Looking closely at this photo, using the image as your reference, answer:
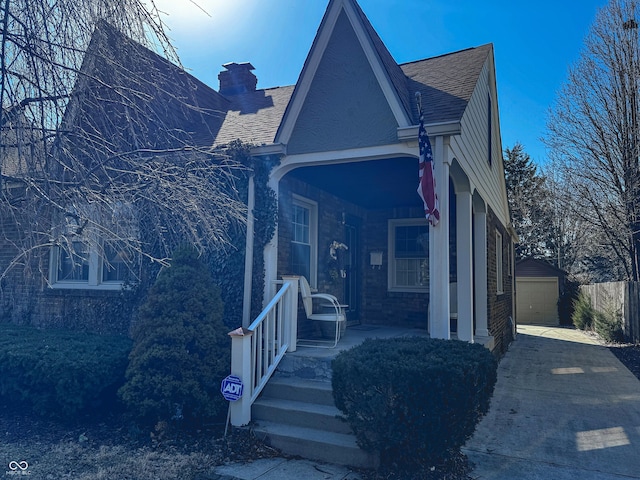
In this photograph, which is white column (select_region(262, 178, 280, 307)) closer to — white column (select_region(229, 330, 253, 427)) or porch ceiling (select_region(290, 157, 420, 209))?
porch ceiling (select_region(290, 157, 420, 209))

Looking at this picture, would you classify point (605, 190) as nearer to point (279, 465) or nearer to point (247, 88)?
point (247, 88)

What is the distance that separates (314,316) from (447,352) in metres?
2.70

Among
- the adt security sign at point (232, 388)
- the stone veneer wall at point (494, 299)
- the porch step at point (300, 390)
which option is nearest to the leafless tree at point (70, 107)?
the adt security sign at point (232, 388)

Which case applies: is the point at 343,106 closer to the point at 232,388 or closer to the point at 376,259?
the point at 232,388

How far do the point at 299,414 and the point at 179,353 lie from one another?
4.77ft

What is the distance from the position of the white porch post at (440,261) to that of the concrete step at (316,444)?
5.79ft

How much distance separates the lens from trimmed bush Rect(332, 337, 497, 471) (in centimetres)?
395

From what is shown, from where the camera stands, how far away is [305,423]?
5094 mm

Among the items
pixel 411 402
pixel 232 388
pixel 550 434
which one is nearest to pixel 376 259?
pixel 550 434

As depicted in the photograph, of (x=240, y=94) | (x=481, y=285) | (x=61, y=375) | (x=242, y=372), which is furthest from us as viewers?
(x=240, y=94)

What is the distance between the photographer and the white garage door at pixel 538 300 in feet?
81.0

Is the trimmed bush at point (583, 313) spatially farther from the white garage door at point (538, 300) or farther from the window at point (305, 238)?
the window at point (305, 238)

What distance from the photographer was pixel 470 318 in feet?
23.6

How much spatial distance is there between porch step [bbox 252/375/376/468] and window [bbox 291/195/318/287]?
7.92 ft
